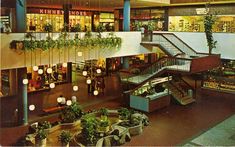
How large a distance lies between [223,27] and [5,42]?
20137 mm

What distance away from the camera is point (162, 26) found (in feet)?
109

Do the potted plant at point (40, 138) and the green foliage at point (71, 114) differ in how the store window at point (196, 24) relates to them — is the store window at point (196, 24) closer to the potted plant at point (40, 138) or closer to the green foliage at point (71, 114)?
the green foliage at point (71, 114)

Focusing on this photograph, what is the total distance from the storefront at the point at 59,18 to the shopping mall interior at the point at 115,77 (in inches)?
3.9

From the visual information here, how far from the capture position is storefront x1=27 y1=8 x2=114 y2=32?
27750mm

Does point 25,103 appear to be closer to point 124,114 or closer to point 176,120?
point 124,114

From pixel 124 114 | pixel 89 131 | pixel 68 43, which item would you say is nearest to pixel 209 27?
pixel 124 114

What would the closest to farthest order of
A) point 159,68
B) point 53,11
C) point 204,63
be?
point 204,63, point 159,68, point 53,11

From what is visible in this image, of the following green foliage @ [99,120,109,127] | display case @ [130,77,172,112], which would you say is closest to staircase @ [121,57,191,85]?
display case @ [130,77,172,112]

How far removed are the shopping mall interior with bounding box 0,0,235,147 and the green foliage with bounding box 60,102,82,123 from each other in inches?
2.3

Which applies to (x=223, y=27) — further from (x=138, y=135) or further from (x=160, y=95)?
(x=138, y=135)

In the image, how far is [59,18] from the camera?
3019 cm

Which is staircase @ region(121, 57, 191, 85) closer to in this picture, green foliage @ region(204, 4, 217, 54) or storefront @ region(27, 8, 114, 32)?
green foliage @ region(204, 4, 217, 54)

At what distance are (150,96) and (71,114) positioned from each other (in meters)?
6.37

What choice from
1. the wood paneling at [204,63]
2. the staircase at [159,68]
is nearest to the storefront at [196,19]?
the wood paneling at [204,63]
